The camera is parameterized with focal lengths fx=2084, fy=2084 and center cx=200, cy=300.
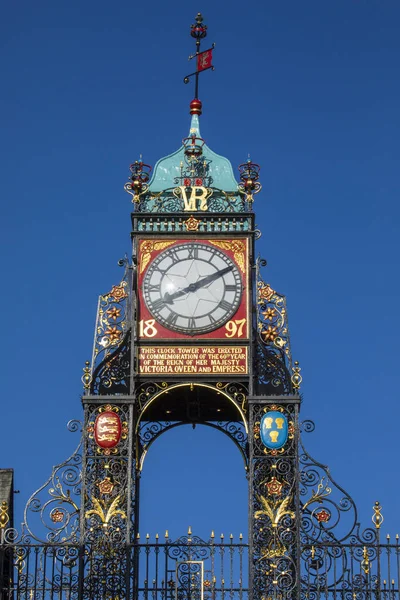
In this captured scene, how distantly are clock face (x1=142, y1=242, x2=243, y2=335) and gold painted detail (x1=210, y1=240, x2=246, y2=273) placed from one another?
0.40ft

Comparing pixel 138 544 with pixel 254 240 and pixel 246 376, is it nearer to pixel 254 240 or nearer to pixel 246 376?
pixel 246 376

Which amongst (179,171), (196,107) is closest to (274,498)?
(179,171)

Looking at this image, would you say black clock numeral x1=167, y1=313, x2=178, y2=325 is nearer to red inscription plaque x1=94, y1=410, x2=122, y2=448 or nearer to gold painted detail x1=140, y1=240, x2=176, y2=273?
gold painted detail x1=140, y1=240, x2=176, y2=273

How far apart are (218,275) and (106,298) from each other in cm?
221

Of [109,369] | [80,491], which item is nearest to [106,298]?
[109,369]

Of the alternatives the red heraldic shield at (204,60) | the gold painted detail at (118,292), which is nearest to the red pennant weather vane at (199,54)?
the red heraldic shield at (204,60)

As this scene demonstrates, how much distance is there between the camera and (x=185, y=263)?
1588 inches

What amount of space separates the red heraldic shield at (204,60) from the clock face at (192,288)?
14.6 ft

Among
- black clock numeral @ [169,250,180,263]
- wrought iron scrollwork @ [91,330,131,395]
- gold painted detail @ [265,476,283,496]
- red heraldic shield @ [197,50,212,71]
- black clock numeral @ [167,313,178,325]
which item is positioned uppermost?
red heraldic shield @ [197,50,212,71]

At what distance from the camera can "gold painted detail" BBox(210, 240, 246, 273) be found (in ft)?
133

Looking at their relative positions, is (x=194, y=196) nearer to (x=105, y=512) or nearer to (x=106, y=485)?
(x=106, y=485)

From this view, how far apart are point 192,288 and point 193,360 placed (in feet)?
4.79

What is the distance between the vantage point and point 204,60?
43000 millimetres

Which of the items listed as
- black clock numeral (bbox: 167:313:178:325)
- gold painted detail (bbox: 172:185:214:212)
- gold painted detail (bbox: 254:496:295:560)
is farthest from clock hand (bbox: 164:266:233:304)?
gold painted detail (bbox: 254:496:295:560)
